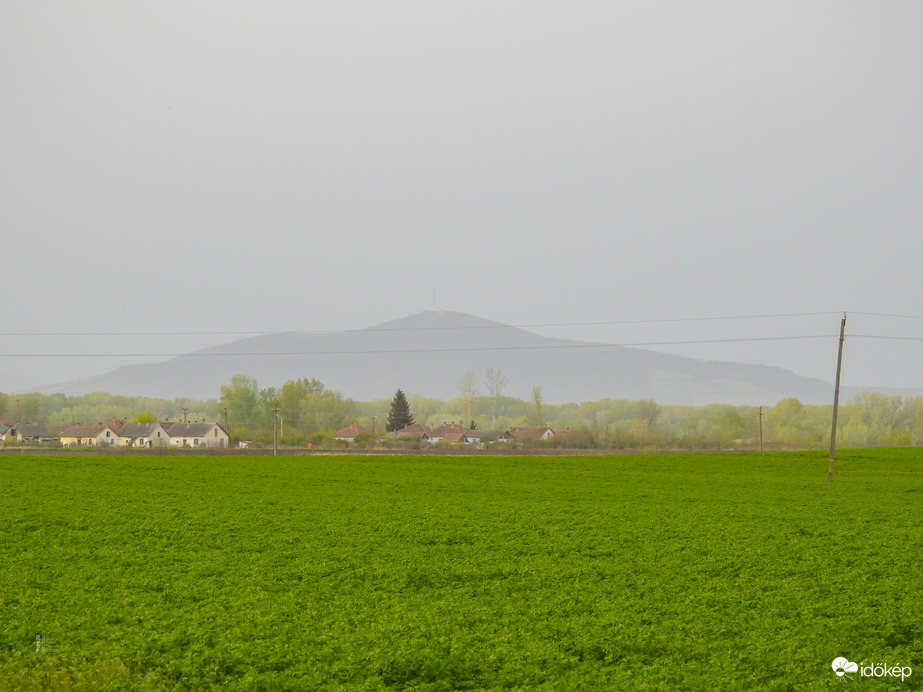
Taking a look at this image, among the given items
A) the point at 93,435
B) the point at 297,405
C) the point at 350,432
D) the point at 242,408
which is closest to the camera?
the point at 93,435

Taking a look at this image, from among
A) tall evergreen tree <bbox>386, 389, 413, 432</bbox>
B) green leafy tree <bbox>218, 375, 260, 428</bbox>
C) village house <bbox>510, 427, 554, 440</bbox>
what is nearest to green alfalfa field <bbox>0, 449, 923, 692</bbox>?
village house <bbox>510, 427, 554, 440</bbox>

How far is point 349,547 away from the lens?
22.5m

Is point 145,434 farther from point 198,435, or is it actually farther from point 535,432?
point 535,432

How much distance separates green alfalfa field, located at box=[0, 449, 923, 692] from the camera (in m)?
12.4

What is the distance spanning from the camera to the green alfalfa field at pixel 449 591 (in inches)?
488

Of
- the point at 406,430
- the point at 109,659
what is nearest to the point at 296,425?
the point at 406,430

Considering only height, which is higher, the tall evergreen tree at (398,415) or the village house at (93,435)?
the tall evergreen tree at (398,415)

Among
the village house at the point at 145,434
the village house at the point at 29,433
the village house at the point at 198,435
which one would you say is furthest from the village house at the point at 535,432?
the village house at the point at 29,433

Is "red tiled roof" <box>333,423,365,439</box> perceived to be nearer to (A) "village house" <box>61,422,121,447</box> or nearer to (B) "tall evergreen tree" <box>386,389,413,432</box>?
(B) "tall evergreen tree" <box>386,389,413,432</box>

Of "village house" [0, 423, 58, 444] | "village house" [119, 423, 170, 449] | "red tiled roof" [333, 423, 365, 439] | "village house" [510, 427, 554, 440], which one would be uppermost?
"village house" [510, 427, 554, 440]

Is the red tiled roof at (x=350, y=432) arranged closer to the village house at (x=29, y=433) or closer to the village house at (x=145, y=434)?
the village house at (x=145, y=434)

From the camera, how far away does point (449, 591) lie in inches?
686

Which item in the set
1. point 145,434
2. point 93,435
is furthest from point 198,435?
point 93,435

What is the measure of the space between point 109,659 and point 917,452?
69.6 m
